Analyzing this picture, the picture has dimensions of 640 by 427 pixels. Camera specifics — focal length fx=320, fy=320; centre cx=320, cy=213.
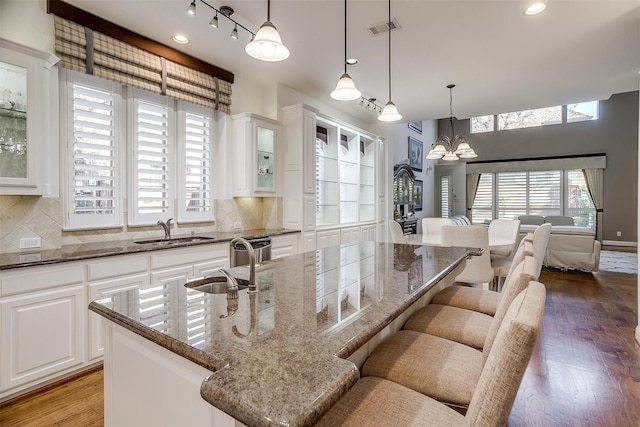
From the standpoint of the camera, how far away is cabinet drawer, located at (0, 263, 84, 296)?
194cm

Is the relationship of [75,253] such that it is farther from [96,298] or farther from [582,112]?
[582,112]

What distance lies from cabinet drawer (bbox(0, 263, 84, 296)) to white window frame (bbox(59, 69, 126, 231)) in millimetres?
637

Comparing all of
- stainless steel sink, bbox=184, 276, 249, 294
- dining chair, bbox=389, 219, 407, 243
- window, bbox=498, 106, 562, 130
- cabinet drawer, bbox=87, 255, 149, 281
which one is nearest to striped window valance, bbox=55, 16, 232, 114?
cabinet drawer, bbox=87, 255, 149, 281

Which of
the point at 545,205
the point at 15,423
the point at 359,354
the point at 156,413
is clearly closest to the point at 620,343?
the point at 359,354

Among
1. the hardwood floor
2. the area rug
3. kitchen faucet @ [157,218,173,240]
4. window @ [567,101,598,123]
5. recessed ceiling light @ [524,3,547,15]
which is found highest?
window @ [567,101,598,123]

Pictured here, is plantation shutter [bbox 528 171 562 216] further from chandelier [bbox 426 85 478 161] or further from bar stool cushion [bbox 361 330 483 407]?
bar stool cushion [bbox 361 330 483 407]

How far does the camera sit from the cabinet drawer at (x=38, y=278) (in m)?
1.94

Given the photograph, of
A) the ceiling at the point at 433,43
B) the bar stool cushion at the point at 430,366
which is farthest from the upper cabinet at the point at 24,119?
the bar stool cushion at the point at 430,366

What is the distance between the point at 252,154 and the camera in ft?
12.5

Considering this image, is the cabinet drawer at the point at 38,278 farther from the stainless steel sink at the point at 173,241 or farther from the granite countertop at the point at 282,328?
the granite countertop at the point at 282,328

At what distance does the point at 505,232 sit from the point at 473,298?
10.8 ft

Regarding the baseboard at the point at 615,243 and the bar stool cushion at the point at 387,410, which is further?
the baseboard at the point at 615,243

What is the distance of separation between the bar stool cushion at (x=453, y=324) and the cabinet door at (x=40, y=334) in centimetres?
223

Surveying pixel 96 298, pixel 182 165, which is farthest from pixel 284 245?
pixel 96 298
